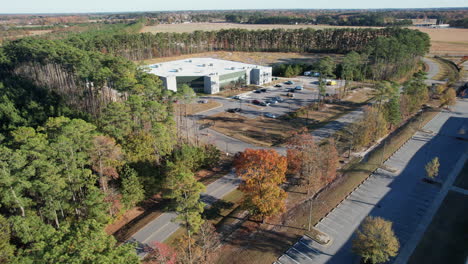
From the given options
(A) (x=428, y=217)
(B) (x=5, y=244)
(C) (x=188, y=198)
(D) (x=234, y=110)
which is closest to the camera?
(B) (x=5, y=244)

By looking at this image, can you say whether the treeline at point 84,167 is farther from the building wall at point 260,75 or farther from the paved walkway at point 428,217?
the building wall at point 260,75

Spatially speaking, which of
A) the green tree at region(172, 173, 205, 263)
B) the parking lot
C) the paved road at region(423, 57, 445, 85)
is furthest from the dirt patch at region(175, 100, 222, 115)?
the paved road at region(423, 57, 445, 85)

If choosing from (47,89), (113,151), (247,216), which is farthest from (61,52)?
(247,216)

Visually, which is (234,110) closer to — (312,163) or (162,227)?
(312,163)

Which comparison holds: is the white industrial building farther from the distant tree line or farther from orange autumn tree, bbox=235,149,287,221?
the distant tree line

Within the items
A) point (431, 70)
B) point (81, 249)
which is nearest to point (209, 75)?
point (81, 249)

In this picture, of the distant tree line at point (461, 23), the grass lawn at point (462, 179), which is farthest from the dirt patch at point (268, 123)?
the distant tree line at point (461, 23)
